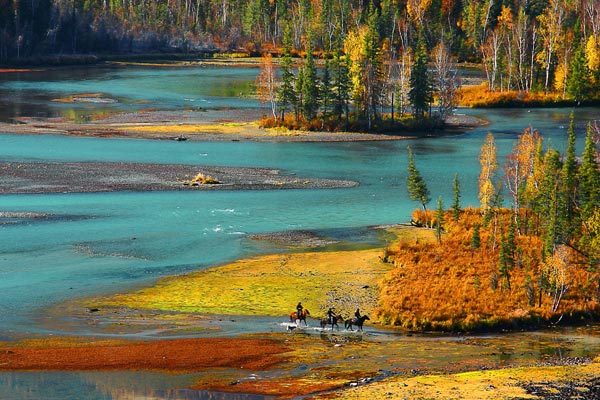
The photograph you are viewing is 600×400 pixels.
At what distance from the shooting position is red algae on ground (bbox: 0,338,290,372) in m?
40.8

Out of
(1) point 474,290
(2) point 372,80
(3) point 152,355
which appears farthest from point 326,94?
(3) point 152,355

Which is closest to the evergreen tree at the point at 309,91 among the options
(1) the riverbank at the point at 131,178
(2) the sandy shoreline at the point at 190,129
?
(2) the sandy shoreline at the point at 190,129

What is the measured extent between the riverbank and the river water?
2105mm

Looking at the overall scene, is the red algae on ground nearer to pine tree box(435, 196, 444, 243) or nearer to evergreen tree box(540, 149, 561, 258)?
evergreen tree box(540, 149, 561, 258)

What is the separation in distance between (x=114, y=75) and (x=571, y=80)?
77.4m

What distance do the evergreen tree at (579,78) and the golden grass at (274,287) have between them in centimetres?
8758

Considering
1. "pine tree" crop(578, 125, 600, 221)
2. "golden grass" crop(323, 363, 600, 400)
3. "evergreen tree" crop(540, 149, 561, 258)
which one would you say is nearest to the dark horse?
"golden grass" crop(323, 363, 600, 400)

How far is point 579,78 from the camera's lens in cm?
14125

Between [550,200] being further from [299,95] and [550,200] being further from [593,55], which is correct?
[593,55]

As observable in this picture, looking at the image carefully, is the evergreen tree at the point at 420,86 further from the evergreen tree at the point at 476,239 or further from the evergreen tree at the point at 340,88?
the evergreen tree at the point at 476,239

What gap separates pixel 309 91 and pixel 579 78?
4347 cm

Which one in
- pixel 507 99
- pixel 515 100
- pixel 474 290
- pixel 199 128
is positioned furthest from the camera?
pixel 507 99

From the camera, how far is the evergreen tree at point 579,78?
140 meters

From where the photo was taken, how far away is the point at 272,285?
5406 cm
